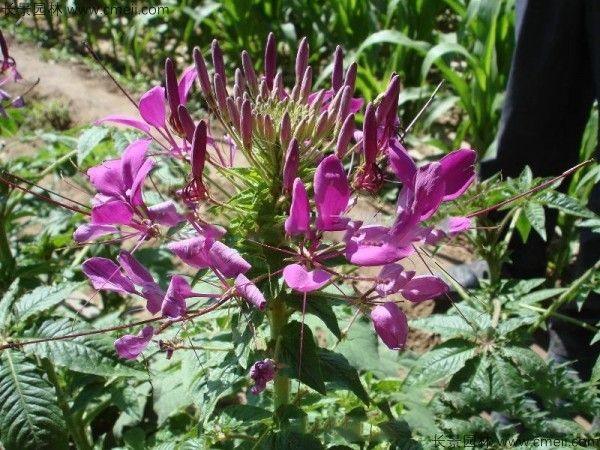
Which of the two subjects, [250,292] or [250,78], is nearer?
[250,292]

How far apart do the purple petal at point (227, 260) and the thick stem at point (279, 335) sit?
154 millimetres

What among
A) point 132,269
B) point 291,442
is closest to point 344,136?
point 132,269

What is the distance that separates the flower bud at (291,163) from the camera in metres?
0.75

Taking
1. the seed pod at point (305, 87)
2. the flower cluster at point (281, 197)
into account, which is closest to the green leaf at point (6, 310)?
the flower cluster at point (281, 197)

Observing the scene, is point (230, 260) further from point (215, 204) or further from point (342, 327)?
point (342, 327)

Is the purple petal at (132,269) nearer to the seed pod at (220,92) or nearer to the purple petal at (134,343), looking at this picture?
the purple petal at (134,343)

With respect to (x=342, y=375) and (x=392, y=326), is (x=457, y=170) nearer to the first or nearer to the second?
(x=392, y=326)

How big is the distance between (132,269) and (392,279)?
0.92 feet

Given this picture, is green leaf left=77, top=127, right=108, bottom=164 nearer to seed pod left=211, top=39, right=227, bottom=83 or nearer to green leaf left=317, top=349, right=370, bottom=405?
seed pod left=211, top=39, right=227, bottom=83

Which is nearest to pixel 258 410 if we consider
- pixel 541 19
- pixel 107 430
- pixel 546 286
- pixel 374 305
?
pixel 374 305

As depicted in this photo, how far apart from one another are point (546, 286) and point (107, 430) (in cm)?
146

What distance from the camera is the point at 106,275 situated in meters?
0.80

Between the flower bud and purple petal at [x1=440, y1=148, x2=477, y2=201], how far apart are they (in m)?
0.15

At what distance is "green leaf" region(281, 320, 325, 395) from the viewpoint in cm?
82
